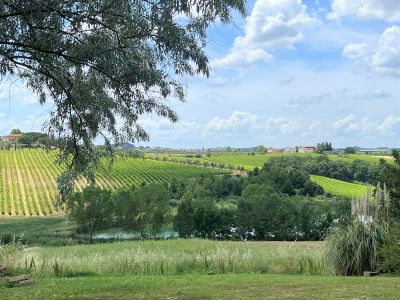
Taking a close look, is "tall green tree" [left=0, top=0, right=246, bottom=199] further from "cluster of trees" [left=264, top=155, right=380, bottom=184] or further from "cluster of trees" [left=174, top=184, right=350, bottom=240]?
"cluster of trees" [left=264, top=155, right=380, bottom=184]

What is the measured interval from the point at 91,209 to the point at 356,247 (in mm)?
50596

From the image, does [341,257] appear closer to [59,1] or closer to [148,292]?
[148,292]

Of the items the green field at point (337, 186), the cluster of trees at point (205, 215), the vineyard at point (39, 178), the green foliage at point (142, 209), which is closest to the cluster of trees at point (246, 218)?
the cluster of trees at point (205, 215)

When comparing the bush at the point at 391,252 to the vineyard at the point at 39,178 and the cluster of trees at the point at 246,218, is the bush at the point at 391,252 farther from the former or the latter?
the cluster of trees at the point at 246,218

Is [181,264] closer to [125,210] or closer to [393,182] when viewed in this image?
[393,182]

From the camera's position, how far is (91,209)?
60.0 metres

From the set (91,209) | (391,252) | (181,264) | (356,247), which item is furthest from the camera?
(91,209)

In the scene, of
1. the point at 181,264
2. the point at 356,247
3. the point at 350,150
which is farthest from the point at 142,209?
the point at 350,150

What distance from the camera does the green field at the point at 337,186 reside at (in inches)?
3109

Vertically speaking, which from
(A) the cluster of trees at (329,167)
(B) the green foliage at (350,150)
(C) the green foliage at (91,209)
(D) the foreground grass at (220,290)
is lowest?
(C) the green foliage at (91,209)

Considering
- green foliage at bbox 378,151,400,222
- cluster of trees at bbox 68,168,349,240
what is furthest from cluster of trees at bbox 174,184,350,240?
green foliage at bbox 378,151,400,222

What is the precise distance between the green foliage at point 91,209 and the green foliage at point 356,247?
47245 millimetres

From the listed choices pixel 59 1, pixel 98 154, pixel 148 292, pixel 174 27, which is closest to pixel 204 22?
pixel 174 27

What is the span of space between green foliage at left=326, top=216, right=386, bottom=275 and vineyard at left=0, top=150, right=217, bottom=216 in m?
46.4
